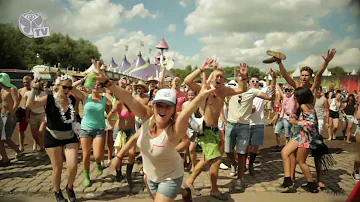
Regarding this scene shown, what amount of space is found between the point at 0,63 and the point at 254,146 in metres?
31.9

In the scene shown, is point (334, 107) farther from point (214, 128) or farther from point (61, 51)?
point (61, 51)

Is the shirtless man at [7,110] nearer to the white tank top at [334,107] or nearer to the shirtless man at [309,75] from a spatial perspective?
the shirtless man at [309,75]

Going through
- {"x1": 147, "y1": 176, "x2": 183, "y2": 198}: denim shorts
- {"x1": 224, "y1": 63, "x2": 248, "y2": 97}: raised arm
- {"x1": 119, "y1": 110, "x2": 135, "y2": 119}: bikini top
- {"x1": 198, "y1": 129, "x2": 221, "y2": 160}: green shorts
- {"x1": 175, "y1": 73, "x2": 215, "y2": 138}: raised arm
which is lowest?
{"x1": 147, "y1": 176, "x2": 183, "y2": 198}: denim shorts

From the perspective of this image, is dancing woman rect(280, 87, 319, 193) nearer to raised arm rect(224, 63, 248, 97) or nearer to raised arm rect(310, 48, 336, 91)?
raised arm rect(310, 48, 336, 91)

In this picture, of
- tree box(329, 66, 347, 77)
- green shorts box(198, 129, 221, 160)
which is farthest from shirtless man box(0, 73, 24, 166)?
tree box(329, 66, 347, 77)

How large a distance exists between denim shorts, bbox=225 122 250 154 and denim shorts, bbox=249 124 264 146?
26.5 inches

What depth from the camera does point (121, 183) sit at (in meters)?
4.98

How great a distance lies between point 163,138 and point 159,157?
208 millimetres

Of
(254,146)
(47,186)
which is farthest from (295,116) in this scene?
(47,186)

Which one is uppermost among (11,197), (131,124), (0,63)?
(0,63)

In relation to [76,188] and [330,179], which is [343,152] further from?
[76,188]

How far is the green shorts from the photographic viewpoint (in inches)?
166

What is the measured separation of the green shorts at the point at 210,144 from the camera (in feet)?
13.8

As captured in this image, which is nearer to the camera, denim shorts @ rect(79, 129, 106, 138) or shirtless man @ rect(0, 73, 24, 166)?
denim shorts @ rect(79, 129, 106, 138)
